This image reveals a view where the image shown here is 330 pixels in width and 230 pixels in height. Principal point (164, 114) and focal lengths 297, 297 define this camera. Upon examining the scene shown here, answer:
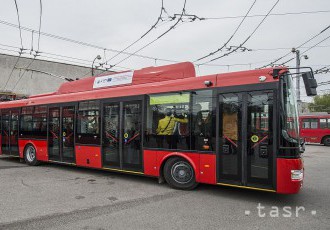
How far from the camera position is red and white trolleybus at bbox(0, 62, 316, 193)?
241 inches

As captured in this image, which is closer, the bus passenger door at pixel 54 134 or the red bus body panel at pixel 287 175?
the red bus body panel at pixel 287 175

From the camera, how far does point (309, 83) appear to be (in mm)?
5895

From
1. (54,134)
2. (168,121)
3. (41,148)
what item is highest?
(168,121)

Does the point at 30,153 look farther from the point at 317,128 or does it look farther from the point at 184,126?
the point at 317,128

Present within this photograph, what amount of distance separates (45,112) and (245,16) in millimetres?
8476

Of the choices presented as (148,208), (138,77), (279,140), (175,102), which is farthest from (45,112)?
(279,140)

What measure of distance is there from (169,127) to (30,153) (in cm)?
725

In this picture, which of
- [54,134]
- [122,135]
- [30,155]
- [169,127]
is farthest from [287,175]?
[30,155]

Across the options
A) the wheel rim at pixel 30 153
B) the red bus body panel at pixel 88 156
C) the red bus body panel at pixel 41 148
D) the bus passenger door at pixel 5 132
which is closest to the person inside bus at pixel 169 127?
the red bus body panel at pixel 88 156

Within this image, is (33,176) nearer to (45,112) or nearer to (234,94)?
(45,112)

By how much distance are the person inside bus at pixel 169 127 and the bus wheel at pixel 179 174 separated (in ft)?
1.36

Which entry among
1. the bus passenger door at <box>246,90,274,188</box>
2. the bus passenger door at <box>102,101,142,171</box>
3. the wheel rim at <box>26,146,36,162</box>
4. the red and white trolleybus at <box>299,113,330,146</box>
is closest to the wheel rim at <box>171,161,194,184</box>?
the bus passenger door at <box>102,101,142,171</box>

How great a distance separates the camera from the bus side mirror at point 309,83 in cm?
587

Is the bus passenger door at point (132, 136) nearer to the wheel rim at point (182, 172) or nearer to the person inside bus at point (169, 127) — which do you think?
the person inside bus at point (169, 127)
